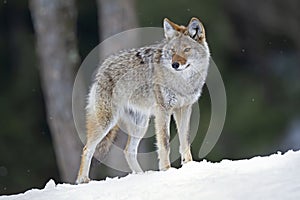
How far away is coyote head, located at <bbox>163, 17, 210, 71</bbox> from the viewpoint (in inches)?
277

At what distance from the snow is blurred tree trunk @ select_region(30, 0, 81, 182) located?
6.38m

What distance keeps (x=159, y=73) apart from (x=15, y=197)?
1688 millimetres

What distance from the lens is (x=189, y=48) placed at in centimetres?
709

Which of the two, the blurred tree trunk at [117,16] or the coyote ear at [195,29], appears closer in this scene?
the coyote ear at [195,29]

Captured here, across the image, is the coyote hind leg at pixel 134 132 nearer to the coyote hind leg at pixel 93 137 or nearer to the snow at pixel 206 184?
the coyote hind leg at pixel 93 137

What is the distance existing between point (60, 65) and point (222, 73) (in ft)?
16.8

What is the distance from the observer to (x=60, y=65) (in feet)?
43.7

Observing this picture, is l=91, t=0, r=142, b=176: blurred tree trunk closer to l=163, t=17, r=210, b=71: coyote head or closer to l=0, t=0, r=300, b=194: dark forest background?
l=0, t=0, r=300, b=194: dark forest background

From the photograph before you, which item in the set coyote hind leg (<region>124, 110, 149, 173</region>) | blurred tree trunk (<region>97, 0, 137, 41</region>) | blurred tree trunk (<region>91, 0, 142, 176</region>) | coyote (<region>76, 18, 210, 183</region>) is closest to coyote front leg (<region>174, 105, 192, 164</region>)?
coyote (<region>76, 18, 210, 183</region>)

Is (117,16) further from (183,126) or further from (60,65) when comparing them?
(183,126)

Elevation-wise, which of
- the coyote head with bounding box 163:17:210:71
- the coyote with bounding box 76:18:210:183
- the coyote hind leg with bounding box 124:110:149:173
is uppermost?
the coyote head with bounding box 163:17:210:71

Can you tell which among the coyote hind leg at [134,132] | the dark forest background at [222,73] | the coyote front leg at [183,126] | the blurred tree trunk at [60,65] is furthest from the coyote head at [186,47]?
the dark forest background at [222,73]

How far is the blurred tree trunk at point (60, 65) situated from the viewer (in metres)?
13.0

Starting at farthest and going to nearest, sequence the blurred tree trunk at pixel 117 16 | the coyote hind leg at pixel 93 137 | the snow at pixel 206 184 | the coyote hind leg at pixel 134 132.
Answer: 1. the blurred tree trunk at pixel 117 16
2. the coyote hind leg at pixel 134 132
3. the coyote hind leg at pixel 93 137
4. the snow at pixel 206 184
